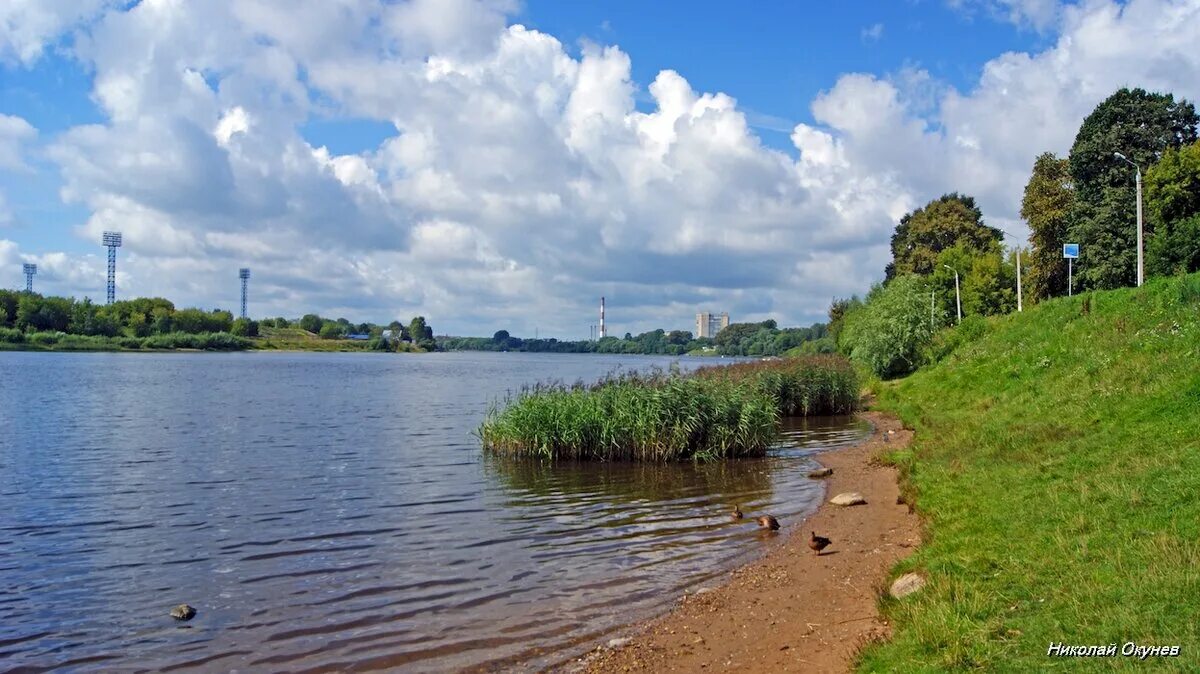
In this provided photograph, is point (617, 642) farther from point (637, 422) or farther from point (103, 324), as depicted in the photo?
point (103, 324)

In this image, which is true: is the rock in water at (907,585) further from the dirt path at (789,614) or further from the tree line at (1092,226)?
the tree line at (1092,226)

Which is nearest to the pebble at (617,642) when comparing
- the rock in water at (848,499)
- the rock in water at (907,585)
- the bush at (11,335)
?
the rock in water at (907,585)

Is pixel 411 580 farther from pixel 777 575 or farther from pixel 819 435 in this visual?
pixel 819 435

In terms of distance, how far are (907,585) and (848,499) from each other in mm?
9087

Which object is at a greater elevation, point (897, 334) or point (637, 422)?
point (897, 334)

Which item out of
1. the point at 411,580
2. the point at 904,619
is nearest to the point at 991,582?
the point at 904,619

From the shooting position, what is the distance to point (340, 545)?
54.4ft

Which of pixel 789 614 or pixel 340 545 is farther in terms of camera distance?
pixel 340 545

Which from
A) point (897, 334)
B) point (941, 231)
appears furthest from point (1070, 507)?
point (941, 231)

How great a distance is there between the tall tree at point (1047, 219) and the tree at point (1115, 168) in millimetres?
6270

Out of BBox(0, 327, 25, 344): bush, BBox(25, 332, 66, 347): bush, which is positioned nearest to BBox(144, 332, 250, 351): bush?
BBox(25, 332, 66, 347): bush

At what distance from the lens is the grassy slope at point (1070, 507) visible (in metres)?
7.73

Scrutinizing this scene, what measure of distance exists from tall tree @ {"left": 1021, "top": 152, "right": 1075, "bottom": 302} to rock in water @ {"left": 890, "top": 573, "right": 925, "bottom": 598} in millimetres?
59989

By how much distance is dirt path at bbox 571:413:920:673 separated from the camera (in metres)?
9.85
